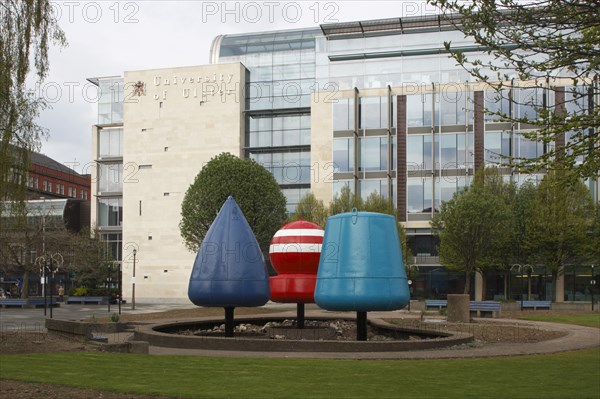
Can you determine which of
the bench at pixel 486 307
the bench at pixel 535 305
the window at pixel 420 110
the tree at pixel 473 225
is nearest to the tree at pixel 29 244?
the tree at pixel 473 225

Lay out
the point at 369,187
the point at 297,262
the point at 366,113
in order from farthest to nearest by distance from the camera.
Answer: the point at 366,113 < the point at 369,187 < the point at 297,262

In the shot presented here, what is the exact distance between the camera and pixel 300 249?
79.9 ft

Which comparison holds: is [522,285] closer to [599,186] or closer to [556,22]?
[599,186]

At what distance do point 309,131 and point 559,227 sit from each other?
3024 cm

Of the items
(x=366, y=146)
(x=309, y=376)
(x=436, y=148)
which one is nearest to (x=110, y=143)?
(x=366, y=146)

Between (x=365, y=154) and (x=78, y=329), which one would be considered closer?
(x=78, y=329)

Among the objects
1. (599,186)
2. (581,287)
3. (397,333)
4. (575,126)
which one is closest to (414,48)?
(599,186)

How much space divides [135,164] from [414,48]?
3275cm

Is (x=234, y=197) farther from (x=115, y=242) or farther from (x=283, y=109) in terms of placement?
(x=115, y=242)

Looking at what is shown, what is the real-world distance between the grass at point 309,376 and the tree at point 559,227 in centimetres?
4075

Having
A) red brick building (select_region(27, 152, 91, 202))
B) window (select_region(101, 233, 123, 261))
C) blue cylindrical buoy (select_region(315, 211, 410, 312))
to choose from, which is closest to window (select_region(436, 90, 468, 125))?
window (select_region(101, 233, 123, 261))

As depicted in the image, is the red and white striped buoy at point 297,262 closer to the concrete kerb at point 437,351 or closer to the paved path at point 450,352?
the concrete kerb at point 437,351

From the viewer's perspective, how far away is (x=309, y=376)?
47.3ft

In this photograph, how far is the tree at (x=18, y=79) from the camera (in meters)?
20.3
